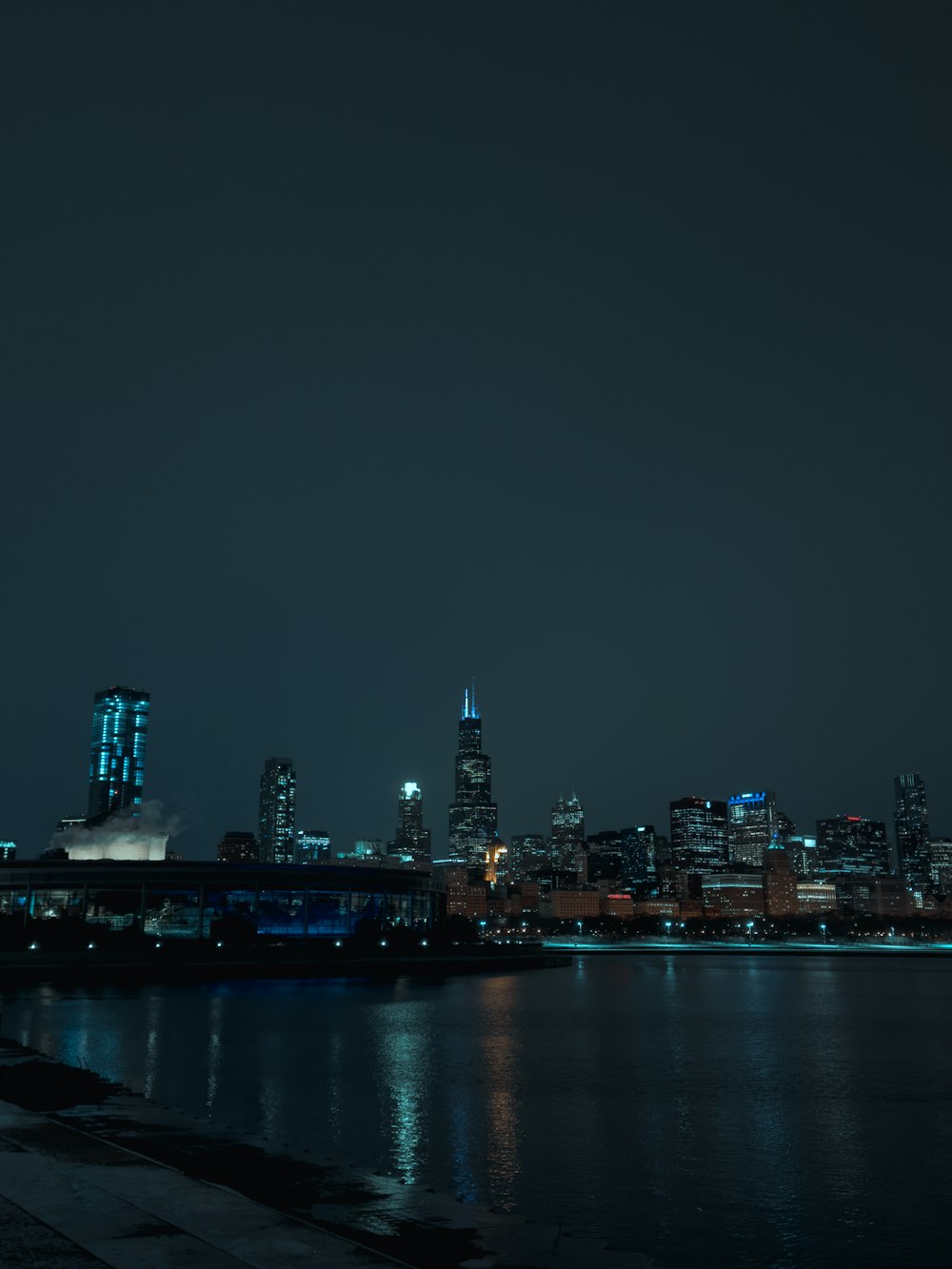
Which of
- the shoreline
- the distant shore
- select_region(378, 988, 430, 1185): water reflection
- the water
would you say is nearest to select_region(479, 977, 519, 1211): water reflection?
the water

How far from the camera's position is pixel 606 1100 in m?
43.4

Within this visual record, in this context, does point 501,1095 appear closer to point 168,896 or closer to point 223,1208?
point 223,1208

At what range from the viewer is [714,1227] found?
2473 cm

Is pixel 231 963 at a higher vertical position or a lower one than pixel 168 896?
lower

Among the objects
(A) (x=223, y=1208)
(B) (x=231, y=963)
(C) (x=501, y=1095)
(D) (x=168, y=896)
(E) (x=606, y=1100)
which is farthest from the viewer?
(D) (x=168, y=896)

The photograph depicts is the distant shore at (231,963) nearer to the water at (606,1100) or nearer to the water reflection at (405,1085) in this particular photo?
the water at (606,1100)

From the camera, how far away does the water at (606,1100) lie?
26.0 meters

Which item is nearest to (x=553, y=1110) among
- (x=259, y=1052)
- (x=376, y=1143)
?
(x=376, y=1143)

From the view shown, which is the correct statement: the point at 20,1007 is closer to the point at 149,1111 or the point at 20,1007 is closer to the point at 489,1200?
the point at 149,1111

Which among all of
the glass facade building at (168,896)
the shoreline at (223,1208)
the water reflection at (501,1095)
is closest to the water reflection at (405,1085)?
the water reflection at (501,1095)

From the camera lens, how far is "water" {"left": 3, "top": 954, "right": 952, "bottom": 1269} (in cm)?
2597

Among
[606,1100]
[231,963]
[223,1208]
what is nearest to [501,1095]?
[606,1100]

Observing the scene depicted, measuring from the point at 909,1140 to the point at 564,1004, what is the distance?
6301 cm

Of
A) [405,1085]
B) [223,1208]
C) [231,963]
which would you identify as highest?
[223,1208]
